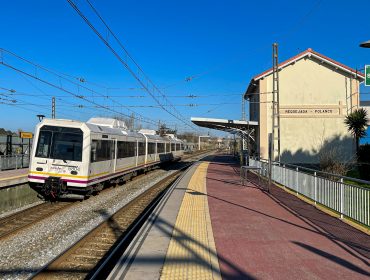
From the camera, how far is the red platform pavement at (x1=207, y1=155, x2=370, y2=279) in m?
5.31

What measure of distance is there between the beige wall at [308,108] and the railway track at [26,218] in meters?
20.2

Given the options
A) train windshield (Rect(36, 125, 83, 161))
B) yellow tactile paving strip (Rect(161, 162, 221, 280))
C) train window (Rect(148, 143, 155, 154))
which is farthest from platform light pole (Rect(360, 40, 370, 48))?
train window (Rect(148, 143, 155, 154))

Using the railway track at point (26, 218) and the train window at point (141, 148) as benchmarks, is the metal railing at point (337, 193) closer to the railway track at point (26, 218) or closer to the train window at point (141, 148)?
the railway track at point (26, 218)

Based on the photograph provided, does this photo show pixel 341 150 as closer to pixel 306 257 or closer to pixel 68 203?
pixel 68 203

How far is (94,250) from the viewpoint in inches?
310

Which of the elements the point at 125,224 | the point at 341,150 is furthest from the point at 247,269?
the point at 341,150

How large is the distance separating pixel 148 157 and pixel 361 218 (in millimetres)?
20799

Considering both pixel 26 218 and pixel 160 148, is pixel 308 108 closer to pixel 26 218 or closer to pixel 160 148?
pixel 160 148

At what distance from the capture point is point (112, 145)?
17.3 m

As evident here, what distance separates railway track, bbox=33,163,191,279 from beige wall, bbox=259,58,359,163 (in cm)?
2021

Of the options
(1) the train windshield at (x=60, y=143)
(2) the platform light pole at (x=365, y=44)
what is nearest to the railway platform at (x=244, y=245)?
(2) the platform light pole at (x=365, y=44)

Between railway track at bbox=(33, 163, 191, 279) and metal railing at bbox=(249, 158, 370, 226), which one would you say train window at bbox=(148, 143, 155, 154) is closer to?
metal railing at bbox=(249, 158, 370, 226)

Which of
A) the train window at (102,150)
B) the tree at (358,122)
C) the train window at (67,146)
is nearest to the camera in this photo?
the train window at (67,146)

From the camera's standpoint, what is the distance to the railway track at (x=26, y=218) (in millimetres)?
9633
